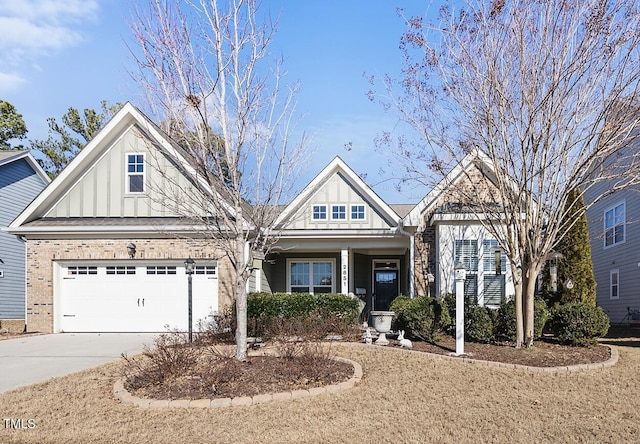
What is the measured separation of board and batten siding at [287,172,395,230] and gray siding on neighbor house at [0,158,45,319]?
11.8 metres

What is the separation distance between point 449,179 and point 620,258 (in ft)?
32.9

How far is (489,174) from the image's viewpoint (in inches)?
515

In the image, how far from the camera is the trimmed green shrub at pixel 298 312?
12148mm

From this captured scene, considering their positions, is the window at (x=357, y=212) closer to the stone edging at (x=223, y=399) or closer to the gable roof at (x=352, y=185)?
the gable roof at (x=352, y=185)

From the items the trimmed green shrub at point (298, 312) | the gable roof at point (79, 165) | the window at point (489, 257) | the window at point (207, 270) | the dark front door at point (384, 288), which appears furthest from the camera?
the dark front door at point (384, 288)

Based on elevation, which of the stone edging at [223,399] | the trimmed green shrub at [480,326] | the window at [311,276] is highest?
the window at [311,276]

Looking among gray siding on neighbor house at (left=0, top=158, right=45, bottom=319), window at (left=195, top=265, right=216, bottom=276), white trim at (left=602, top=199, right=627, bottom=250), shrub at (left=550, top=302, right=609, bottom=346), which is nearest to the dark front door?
window at (left=195, top=265, right=216, bottom=276)

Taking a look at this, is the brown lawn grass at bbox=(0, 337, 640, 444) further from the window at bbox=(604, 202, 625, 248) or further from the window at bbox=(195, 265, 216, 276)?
the window at bbox=(604, 202, 625, 248)

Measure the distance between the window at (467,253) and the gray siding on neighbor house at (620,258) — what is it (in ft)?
16.1

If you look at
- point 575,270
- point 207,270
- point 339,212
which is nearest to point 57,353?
point 207,270

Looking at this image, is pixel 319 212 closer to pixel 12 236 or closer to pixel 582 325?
pixel 582 325

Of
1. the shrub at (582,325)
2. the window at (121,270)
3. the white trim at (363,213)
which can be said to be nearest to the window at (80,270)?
the window at (121,270)

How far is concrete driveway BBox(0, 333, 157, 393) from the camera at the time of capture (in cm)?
889

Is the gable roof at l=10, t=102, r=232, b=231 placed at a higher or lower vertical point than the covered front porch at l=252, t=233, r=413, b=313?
higher
